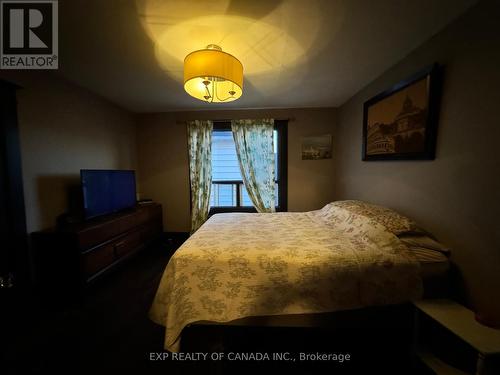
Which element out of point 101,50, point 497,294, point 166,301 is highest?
point 101,50

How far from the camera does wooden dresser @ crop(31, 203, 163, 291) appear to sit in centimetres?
182

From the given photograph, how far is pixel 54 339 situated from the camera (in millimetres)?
1483

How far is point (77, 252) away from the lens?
182 cm

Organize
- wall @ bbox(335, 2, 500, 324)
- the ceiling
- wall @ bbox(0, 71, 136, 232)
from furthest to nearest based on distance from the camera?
1. wall @ bbox(0, 71, 136, 232)
2. the ceiling
3. wall @ bbox(335, 2, 500, 324)

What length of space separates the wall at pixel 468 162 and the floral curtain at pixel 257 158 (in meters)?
1.92

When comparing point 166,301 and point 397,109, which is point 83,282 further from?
point 397,109

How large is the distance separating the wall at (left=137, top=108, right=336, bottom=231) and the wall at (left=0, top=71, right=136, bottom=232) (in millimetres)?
734

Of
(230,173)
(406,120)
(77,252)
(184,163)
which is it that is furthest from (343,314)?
(184,163)

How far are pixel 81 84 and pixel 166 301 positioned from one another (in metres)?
2.66

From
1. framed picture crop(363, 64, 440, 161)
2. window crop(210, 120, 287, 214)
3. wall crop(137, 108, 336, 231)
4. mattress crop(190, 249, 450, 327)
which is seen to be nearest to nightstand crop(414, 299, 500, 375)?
mattress crop(190, 249, 450, 327)

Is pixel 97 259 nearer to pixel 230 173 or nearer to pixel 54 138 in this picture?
pixel 54 138

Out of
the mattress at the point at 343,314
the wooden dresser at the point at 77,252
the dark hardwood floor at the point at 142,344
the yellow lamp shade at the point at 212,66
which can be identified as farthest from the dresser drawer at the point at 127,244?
the yellow lamp shade at the point at 212,66

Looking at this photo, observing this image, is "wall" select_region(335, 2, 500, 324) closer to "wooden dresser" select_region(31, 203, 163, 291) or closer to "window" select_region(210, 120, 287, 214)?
"window" select_region(210, 120, 287, 214)

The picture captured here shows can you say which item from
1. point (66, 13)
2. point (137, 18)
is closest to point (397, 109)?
point (137, 18)
